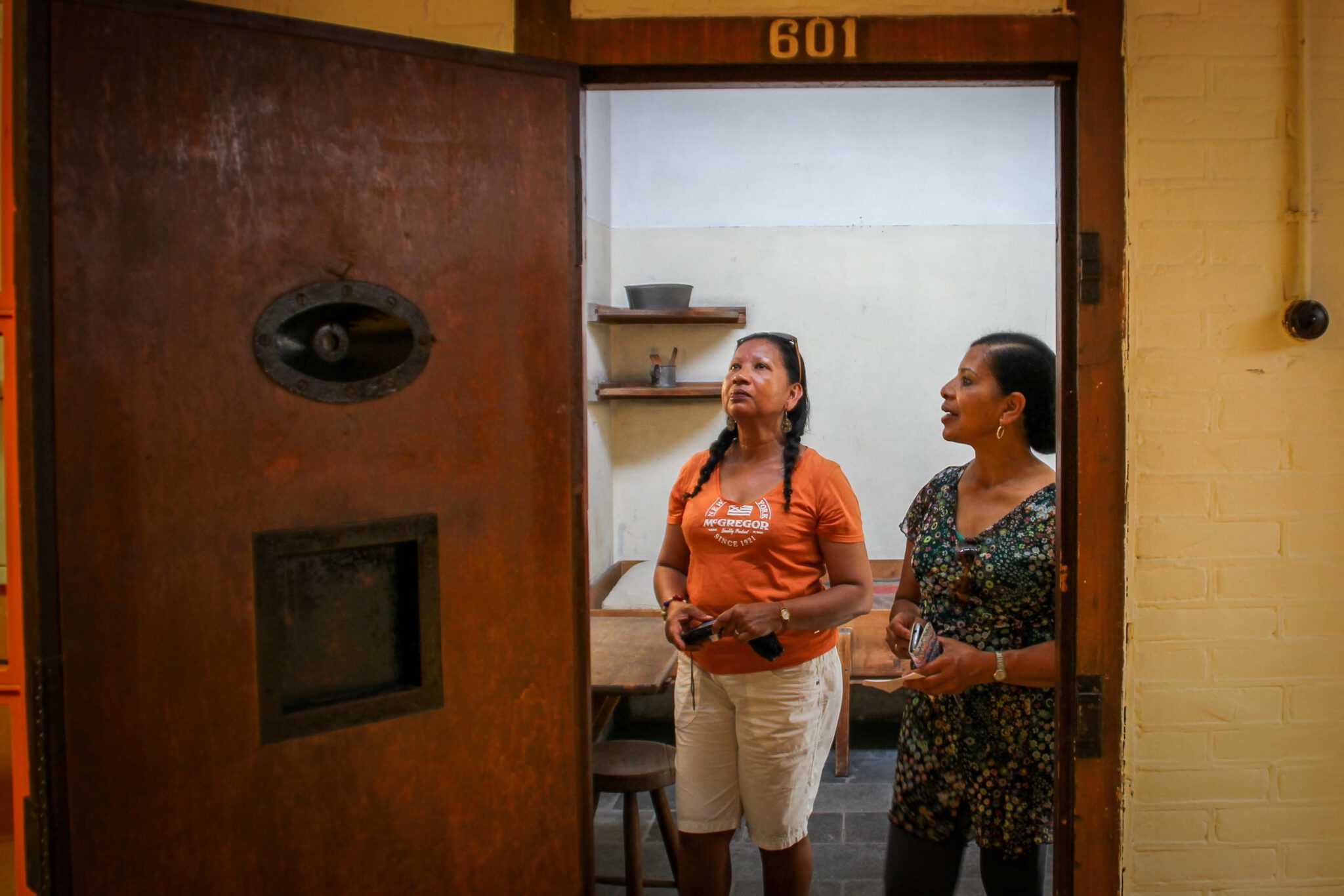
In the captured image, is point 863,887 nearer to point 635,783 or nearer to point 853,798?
point 853,798

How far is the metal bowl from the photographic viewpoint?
4.29 meters

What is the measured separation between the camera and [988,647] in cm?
186

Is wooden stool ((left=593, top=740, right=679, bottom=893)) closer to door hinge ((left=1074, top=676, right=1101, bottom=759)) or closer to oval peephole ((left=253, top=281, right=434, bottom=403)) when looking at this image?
door hinge ((left=1074, top=676, right=1101, bottom=759))

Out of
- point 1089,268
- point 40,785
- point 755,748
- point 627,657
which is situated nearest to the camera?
point 40,785

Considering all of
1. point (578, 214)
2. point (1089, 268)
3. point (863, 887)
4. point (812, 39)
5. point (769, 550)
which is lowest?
point (863, 887)

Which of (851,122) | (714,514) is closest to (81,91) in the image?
(714,514)

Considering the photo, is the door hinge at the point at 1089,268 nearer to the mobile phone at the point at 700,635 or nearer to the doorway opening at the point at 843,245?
the mobile phone at the point at 700,635

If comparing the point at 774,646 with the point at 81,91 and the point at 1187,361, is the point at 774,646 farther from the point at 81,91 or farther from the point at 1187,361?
the point at 81,91

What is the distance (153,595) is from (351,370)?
414mm

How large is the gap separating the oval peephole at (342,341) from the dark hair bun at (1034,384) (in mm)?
1240

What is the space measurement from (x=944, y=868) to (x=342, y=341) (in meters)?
1.55

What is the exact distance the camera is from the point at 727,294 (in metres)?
4.57

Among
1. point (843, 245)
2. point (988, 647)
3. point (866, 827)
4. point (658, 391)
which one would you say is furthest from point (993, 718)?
point (843, 245)

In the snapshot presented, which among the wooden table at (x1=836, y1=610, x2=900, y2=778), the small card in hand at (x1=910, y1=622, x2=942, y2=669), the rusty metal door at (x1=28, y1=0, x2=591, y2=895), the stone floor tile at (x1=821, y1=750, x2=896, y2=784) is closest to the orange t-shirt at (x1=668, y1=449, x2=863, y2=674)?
the small card in hand at (x1=910, y1=622, x2=942, y2=669)
